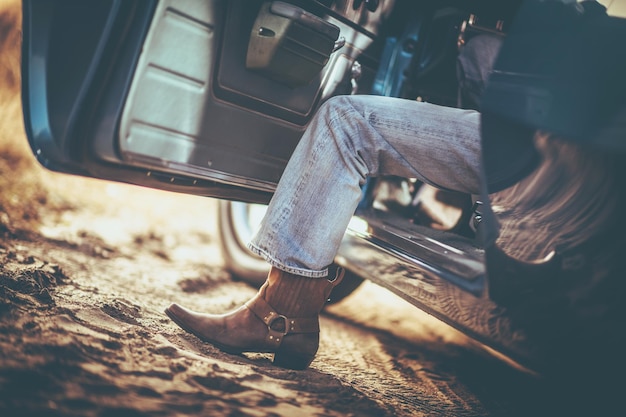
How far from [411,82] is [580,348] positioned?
1189 millimetres

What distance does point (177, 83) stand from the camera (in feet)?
3.87

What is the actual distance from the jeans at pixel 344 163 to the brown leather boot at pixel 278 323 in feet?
0.20

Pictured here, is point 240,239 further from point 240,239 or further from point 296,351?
point 296,351

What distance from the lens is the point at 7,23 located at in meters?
3.06

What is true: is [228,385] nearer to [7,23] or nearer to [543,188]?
[543,188]

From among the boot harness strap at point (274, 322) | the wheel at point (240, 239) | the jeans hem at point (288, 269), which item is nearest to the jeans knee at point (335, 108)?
the jeans hem at point (288, 269)

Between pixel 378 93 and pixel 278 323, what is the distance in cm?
101

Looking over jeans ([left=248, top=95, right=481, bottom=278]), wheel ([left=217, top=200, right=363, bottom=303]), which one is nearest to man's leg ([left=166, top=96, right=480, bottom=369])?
jeans ([left=248, top=95, right=481, bottom=278])

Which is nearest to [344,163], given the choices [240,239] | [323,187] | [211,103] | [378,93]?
[323,187]

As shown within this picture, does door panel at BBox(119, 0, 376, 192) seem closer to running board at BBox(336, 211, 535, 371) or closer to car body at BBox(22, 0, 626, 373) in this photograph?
car body at BBox(22, 0, 626, 373)

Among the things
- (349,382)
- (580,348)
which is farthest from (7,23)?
(580,348)

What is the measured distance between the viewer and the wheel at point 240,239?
2.27 m

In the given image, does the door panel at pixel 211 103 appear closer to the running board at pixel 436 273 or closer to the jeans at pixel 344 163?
the jeans at pixel 344 163

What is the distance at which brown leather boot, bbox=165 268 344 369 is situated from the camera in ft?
3.82
